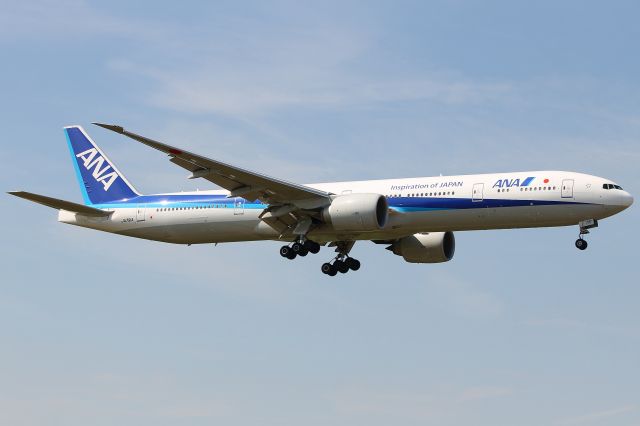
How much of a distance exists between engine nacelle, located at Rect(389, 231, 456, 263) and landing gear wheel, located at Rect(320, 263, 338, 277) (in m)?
3.24

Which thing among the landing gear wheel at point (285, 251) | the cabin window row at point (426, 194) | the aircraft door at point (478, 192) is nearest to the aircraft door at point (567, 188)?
the aircraft door at point (478, 192)

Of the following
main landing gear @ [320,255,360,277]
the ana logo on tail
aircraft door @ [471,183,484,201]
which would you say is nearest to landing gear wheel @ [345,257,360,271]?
main landing gear @ [320,255,360,277]

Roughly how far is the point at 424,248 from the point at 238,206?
29.5 ft

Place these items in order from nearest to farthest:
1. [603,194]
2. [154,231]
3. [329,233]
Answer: [603,194] < [329,233] < [154,231]

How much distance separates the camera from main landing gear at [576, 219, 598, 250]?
1783 inches

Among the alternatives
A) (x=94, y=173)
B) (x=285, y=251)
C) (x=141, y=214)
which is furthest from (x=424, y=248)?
(x=94, y=173)

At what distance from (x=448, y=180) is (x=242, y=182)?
830cm

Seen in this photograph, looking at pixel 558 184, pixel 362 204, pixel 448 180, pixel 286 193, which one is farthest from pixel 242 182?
pixel 558 184

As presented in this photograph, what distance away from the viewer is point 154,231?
173ft

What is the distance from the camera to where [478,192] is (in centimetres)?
4600

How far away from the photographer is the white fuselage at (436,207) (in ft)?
149

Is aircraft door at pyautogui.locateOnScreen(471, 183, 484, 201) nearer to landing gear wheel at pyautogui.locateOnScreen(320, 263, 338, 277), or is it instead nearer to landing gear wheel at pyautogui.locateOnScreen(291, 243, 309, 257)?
landing gear wheel at pyautogui.locateOnScreen(291, 243, 309, 257)

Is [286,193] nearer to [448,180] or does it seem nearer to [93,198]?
[448,180]

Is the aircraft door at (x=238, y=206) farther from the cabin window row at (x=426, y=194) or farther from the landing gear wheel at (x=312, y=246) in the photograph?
the cabin window row at (x=426, y=194)
